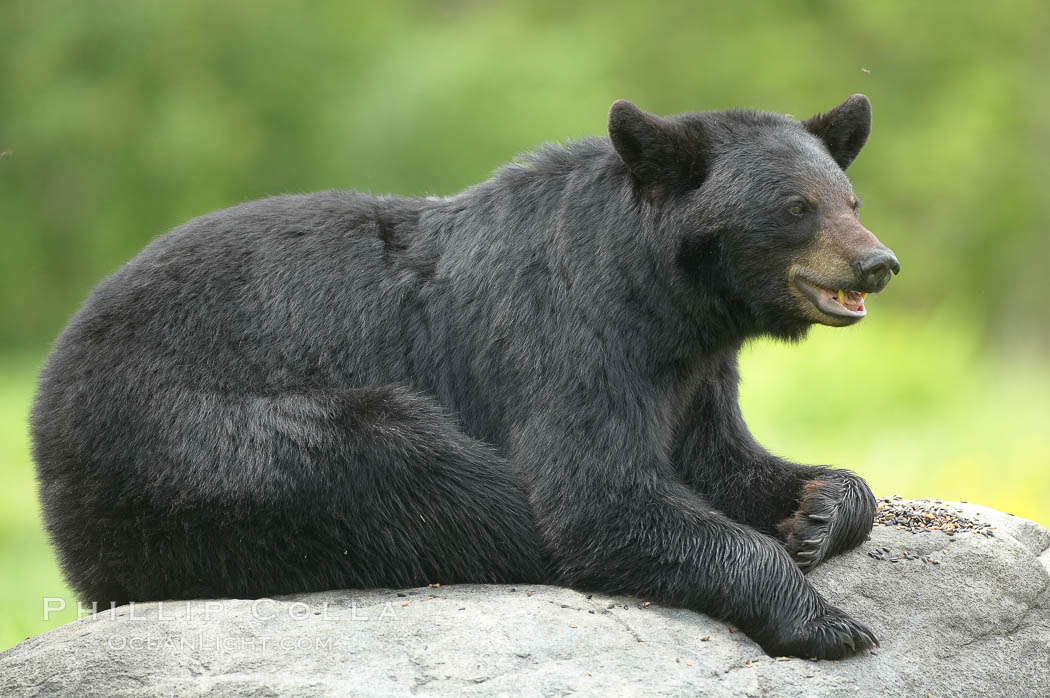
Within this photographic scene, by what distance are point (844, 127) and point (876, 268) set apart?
1096mm

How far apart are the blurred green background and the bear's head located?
15911 millimetres

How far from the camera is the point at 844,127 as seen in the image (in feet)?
19.4

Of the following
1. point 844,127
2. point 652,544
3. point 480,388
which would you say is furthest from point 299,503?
point 844,127

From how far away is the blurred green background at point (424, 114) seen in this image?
22.5m

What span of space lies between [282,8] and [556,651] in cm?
2210

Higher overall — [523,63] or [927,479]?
[523,63]

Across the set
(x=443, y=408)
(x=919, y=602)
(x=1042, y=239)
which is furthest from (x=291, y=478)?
(x=1042, y=239)

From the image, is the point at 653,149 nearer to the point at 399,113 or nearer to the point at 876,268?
the point at 876,268

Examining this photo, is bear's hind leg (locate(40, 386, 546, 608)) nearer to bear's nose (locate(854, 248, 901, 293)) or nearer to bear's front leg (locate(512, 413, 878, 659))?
bear's front leg (locate(512, 413, 878, 659))

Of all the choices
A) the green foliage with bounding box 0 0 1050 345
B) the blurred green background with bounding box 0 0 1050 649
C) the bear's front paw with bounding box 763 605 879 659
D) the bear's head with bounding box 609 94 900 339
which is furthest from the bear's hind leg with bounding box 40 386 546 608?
the green foliage with bounding box 0 0 1050 345

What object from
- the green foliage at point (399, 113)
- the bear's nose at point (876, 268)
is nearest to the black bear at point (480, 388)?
the bear's nose at point (876, 268)

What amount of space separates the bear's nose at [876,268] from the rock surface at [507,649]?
54.7 inches

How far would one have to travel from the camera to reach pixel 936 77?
2362 cm

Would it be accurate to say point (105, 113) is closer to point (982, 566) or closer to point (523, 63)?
point (523, 63)
